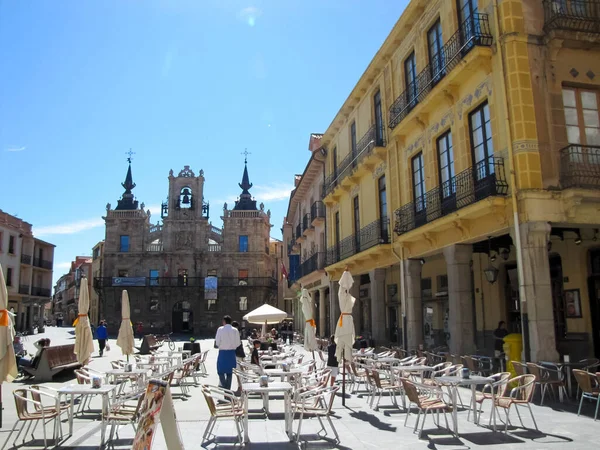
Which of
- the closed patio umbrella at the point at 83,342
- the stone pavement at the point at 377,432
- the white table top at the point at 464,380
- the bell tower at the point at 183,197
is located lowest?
the stone pavement at the point at 377,432

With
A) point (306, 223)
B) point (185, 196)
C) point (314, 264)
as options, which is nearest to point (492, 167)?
point (314, 264)

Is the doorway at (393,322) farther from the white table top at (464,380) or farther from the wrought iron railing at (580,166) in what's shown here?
the white table top at (464,380)

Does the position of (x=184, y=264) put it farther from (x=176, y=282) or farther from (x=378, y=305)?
(x=378, y=305)

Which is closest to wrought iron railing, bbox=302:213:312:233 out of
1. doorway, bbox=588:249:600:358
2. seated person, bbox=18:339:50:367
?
seated person, bbox=18:339:50:367

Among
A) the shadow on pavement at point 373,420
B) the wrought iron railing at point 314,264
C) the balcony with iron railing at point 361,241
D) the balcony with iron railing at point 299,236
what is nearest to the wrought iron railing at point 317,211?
the wrought iron railing at point 314,264

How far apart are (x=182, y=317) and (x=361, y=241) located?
130ft

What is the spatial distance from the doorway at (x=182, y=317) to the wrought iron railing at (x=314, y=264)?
27286mm

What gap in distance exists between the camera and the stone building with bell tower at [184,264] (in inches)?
2208

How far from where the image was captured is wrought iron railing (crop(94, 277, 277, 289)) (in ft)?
184

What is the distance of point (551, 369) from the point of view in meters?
10.1

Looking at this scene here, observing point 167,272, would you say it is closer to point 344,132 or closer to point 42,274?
point 42,274

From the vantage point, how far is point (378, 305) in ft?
65.2

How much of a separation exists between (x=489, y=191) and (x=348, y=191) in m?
12.2

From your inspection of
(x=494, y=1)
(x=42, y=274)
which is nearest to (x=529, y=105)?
(x=494, y=1)
